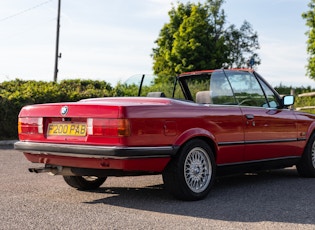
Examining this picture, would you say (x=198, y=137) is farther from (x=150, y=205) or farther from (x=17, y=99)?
(x=17, y=99)

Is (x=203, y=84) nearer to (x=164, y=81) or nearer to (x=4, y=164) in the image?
(x=164, y=81)

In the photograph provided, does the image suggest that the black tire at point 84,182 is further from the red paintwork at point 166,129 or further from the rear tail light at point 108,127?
the rear tail light at point 108,127

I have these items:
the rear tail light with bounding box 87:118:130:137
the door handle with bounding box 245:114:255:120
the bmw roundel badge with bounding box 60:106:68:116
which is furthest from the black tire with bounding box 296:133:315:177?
the bmw roundel badge with bounding box 60:106:68:116

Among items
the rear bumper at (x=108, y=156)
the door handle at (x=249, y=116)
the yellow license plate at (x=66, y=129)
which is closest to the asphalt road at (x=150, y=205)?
the rear bumper at (x=108, y=156)

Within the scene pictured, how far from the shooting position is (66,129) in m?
5.42

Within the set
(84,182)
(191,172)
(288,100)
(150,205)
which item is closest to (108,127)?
(150,205)

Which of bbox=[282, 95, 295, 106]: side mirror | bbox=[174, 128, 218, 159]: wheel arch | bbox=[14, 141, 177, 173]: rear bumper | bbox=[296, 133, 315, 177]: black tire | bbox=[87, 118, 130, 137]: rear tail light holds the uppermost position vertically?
bbox=[282, 95, 295, 106]: side mirror

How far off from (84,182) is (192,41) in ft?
139

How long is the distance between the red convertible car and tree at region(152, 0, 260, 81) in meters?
39.2

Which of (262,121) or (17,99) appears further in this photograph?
(17,99)

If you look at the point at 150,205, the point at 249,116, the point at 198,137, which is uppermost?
the point at 249,116

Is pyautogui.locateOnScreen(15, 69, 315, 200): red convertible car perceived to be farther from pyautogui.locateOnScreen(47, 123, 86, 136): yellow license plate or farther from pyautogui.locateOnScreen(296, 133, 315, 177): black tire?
pyautogui.locateOnScreen(296, 133, 315, 177): black tire

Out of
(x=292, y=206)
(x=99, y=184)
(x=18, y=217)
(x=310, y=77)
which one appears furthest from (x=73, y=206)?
(x=310, y=77)

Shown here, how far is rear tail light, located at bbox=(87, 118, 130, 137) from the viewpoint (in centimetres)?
504
